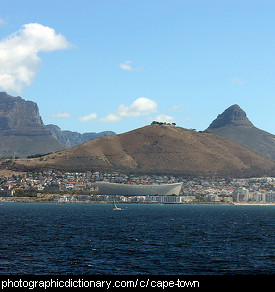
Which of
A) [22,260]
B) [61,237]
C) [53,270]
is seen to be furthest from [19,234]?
[53,270]

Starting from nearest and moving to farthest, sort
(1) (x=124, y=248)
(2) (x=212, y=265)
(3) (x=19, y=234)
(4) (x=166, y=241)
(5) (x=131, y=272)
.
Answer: (5) (x=131, y=272) < (2) (x=212, y=265) < (1) (x=124, y=248) < (4) (x=166, y=241) < (3) (x=19, y=234)

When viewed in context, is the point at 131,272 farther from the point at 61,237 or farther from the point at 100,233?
the point at 100,233

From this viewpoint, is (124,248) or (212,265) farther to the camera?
(124,248)

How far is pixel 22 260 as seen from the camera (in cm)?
6369
